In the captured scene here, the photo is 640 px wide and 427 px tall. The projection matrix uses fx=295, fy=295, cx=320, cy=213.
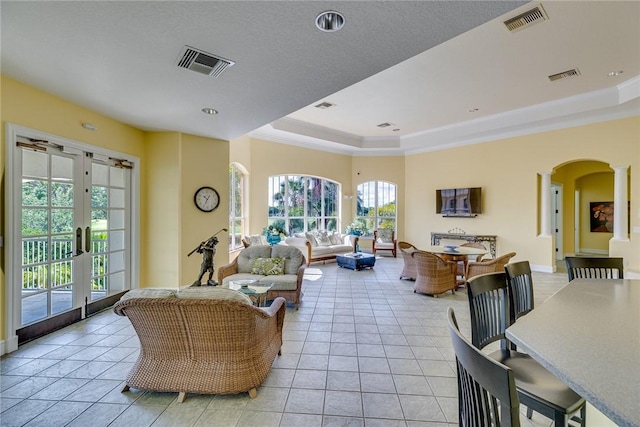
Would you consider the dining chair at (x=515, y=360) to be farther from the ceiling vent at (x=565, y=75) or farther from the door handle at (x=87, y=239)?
the ceiling vent at (x=565, y=75)

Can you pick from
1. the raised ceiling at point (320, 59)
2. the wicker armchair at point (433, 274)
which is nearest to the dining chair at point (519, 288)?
the raised ceiling at point (320, 59)

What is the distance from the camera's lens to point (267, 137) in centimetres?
771

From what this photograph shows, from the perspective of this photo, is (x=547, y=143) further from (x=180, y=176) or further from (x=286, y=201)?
(x=180, y=176)

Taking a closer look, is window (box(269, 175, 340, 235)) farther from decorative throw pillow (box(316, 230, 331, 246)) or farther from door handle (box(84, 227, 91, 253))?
door handle (box(84, 227, 91, 253))

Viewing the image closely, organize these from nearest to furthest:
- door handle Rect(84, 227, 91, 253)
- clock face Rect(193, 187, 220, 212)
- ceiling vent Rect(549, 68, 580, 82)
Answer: door handle Rect(84, 227, 91, 253) < ceiling vent Rect(549, 68, 580, 82) < clock face Rect(193, 187, 220, 212)

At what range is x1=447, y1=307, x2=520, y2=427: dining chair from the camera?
737 millimetres

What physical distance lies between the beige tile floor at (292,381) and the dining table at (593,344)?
100cm

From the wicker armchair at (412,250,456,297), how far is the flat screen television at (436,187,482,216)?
3.35m

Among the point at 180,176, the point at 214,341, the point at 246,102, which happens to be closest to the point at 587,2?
the point at 246,102

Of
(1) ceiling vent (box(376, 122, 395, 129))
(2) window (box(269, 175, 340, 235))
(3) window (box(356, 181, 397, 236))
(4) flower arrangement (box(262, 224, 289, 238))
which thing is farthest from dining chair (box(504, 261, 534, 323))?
(3) window (box(356, 181, 397, 236))

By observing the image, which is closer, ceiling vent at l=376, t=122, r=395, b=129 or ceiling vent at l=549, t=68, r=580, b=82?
ceiling vent at l=549, t=68, r=580, b=82

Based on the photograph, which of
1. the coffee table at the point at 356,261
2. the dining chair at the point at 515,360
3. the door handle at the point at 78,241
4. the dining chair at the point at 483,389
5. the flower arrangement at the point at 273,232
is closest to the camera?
the dining chair at the point at 483,389

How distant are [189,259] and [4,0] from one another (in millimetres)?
3883

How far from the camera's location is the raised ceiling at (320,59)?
2008mm
